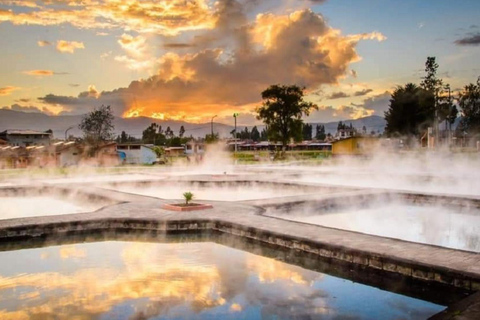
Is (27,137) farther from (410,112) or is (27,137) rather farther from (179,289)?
(179,289)

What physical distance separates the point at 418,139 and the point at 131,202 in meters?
48.3

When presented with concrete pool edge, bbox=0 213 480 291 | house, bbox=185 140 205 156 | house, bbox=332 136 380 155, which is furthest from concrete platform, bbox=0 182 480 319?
house, bbox=185 140 205 156

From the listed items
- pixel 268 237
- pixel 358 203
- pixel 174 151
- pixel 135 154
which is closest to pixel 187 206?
pixel 268 237

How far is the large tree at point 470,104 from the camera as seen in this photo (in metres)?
56.6

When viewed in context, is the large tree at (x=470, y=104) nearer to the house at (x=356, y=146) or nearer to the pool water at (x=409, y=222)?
the house at (x=356, y=146)

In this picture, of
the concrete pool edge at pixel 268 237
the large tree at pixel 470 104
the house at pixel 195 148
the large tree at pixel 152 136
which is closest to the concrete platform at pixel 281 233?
the concrete pool edge at pixel 268 237

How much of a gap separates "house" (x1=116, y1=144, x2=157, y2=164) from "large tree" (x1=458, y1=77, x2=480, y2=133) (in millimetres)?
37450

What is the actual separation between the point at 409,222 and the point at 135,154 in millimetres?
36594

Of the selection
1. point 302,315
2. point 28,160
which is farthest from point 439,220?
point 28,160

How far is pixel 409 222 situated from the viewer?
417 inches

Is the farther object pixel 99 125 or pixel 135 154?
pixel 99 125

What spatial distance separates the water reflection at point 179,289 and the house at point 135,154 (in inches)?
1465

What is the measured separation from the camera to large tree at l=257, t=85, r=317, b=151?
179 ft

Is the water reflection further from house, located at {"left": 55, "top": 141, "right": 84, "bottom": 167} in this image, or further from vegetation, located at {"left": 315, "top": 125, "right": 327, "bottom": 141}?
vegetation, located at {"left": 315, "top": 125, "right": 327, "bottom": 141}
